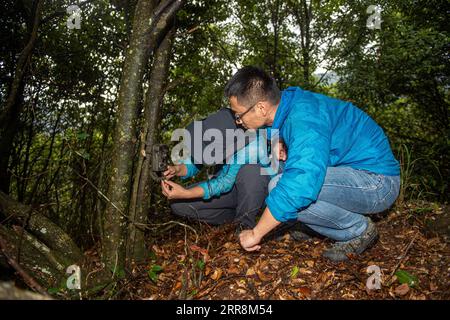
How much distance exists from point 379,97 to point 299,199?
5592 millimetres

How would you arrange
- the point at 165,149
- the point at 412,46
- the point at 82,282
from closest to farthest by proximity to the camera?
1. the point at 82,282
2. the point at 165,149
3. the point at 412,46

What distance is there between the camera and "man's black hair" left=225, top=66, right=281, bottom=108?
2.65m

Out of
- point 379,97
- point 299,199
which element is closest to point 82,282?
point 299,199

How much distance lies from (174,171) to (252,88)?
3.89ft

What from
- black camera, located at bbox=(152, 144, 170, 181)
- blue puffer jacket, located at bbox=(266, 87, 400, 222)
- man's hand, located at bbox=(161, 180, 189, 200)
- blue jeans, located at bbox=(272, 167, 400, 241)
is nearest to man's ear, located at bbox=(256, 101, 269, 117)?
blue puffer jacket, located at bbox=(266, 87, 400, 222)

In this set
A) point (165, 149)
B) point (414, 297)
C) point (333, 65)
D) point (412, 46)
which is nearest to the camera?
point (414, 297)

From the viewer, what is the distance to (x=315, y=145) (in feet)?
7.14

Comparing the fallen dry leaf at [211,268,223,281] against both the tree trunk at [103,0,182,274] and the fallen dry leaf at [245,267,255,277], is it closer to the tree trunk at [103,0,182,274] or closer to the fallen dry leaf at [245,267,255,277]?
the fallen dry leaf at [245,267,255,277]

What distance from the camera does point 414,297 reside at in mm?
2303

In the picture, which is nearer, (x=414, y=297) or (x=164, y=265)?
(x=414, y=297)

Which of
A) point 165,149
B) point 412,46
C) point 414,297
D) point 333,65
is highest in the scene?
point 333,65

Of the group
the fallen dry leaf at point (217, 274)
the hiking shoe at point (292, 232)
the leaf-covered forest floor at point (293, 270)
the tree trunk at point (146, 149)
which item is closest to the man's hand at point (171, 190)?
the tree trunk at point (146, 149)

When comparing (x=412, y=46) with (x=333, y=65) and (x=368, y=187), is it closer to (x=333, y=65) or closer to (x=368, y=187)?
(x=368, y=187)

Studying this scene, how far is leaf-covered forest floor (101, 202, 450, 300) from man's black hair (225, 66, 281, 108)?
121 cm
